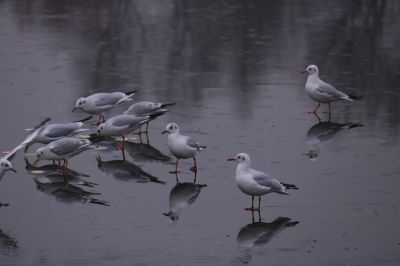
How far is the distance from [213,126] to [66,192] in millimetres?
4178

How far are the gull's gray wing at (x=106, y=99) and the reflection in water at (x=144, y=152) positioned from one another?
1.17m

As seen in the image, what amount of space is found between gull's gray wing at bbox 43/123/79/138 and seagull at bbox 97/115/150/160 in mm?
449

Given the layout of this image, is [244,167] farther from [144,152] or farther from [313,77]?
[313,77]

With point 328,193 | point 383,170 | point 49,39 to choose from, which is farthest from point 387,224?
point 49,39

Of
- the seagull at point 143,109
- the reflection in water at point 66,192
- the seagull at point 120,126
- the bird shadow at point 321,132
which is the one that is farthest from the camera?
the seagull at point 143,109

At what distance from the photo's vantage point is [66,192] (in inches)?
569

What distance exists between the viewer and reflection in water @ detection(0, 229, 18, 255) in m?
12.1

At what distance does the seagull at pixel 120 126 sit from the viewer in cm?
1648

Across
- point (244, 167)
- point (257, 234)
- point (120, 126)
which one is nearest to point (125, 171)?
point (120, 126)

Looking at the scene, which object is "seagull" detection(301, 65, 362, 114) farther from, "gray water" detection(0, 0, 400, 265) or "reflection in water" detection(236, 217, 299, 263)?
"reflection in water" detection(236, 217, 299, 263)

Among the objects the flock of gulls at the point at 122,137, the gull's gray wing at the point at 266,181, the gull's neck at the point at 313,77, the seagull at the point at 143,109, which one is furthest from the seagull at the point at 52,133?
the gull's neck at the point at 313,77

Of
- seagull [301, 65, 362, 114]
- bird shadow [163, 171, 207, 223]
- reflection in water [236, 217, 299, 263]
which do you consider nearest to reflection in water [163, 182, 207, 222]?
bird shadow [163, 171, 207, 223]

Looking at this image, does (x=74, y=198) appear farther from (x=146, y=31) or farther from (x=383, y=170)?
(x=146, y=31)

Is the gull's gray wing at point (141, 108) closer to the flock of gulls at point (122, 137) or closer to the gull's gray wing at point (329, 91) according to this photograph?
the flock of gulls at point (122, 137)
